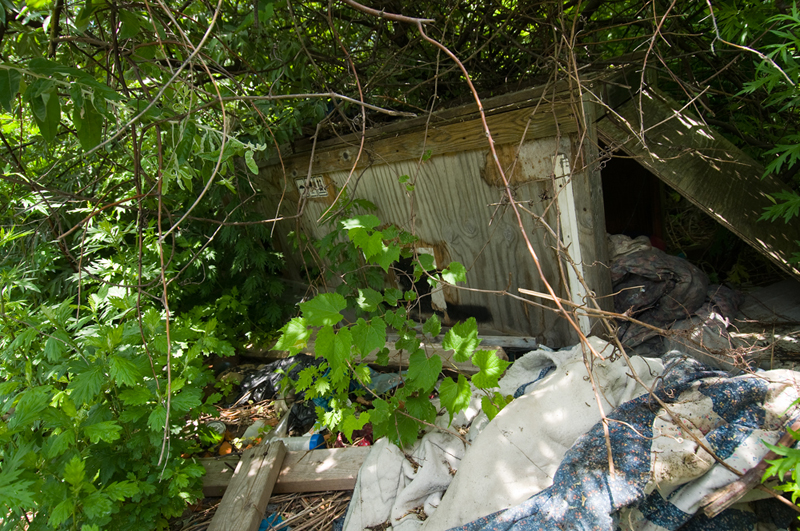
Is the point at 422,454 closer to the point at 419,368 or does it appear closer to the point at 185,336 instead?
the point at 419,368

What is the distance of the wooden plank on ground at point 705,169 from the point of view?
2365 mm

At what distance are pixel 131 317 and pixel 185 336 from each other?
0.47m

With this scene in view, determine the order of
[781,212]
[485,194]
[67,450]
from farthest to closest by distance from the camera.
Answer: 1. [485,194]
2. [781,212]
3. [67,450]

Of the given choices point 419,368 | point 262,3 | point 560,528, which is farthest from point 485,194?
point 560,528

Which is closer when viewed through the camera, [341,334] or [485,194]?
[341,334]

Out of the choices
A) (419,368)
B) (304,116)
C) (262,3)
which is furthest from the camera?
(304,116)

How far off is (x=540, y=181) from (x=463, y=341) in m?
1.11

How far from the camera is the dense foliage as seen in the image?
163 centimetres

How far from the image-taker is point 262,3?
2408 millimetres


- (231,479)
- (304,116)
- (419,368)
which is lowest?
(231,479)

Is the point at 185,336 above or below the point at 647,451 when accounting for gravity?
above

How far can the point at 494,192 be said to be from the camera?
2754 mm

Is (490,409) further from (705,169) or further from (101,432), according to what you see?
(705,169)

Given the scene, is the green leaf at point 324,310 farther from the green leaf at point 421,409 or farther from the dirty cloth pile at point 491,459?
the dirty cloth pile at point 491,459
